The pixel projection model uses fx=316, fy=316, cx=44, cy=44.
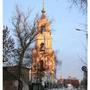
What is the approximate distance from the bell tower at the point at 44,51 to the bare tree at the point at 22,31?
0.08 metres

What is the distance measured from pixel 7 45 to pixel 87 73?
89cm

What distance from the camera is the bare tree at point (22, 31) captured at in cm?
290

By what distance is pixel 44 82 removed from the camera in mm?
3020

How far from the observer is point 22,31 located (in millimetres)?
3074

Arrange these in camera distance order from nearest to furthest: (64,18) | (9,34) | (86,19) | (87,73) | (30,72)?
(87,73) < (86,19) < (64,18) < (9,34) < (30,72)

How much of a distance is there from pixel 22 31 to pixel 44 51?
1.03 ft

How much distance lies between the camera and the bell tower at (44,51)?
286 centimetres

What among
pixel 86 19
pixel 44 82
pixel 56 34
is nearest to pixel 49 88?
pixel 44 82

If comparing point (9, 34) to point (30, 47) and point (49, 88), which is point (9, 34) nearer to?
point (30, 47)

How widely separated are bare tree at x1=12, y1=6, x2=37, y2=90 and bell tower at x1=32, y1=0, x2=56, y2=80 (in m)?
0.08

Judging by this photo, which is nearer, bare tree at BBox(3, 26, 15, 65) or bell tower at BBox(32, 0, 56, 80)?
bare tree at BBox(3, 26, 15, 65)

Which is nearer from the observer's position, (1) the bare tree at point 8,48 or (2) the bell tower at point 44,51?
(1) the bare tree at point 8,48

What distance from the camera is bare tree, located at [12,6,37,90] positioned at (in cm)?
290

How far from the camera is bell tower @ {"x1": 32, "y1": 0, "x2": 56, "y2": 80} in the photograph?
2861 millimetres
